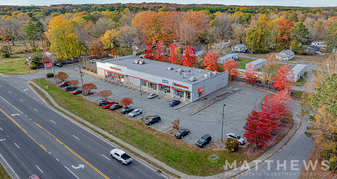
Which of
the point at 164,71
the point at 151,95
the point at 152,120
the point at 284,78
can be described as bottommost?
the point at 152,120

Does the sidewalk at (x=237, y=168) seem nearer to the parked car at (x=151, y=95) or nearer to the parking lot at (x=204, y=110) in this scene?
the parking lot at (x=204, y=110)

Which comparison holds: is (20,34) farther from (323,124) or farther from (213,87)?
(323,124)

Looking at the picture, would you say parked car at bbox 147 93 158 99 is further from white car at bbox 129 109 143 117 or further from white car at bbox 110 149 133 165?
white car at bbox 110 149 133 165

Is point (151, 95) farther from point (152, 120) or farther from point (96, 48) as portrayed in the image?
point (96, 48)

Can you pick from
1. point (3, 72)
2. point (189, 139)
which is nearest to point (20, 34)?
point (3, 72)

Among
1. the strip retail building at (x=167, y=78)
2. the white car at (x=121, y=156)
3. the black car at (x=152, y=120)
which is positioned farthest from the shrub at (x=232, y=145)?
the strip retail building at (x=167, y=78)

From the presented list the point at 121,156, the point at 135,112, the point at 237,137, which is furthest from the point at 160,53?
the point at 121,156

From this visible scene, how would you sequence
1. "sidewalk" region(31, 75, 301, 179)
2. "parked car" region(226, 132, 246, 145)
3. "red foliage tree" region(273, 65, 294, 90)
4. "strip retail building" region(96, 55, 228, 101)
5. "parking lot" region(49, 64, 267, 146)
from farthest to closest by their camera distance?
1. "strip retail building" region(96, 55, 228, 101)
2. "red foliage tree" region(273, 65, 294, 90)
3. "parking lot" region(49, 64, 267, 146)
4. "parked car" region(226, 132, 246, 145)
5. "sidewalk" region(31, 75, 301, 179)

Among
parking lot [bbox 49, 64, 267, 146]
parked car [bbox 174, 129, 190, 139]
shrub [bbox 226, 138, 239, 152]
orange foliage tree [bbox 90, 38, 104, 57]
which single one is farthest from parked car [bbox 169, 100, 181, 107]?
orange foliage tree [bbox 90, 38, 104, 57]
